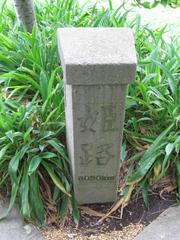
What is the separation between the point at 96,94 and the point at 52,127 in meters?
0.83

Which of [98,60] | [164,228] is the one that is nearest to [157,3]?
[98,60]

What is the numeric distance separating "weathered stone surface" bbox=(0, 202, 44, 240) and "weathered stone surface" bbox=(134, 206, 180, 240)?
601mm

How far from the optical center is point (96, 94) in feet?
6.39

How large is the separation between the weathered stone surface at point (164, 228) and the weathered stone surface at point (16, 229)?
601 millimetres

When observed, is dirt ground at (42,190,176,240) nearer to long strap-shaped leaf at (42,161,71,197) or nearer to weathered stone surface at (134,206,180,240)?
weathered stone surface at (134,206,180,240)

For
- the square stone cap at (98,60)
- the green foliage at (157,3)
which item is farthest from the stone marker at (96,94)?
the green foliage at (157,3)

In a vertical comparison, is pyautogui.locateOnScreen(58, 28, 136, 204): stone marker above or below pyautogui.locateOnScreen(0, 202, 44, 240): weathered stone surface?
above

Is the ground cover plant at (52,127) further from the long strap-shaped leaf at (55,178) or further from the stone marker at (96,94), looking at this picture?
the stone marker at (96,94)

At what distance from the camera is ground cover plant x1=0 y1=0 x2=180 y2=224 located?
2510 millimetres

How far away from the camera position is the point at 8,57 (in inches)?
124

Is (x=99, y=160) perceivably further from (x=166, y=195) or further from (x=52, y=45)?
(x=52, y=45)

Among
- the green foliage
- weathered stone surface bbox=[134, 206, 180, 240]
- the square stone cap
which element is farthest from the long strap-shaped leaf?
the green foliage

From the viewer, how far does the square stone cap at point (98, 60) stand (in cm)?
182

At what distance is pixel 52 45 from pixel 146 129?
988mm
